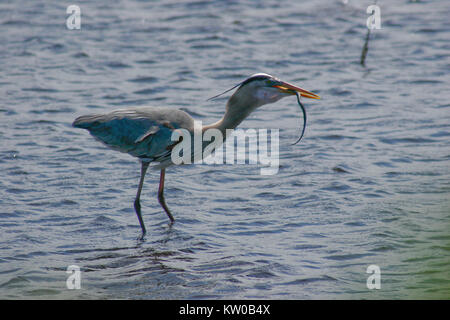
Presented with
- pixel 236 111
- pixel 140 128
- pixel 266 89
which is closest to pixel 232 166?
pixel 236 111

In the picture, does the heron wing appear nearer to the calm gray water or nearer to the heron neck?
the heron neck

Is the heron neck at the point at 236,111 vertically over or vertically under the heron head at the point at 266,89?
under

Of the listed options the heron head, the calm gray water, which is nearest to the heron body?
the heron head

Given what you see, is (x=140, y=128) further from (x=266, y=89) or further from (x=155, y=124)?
(x=266, y=89)

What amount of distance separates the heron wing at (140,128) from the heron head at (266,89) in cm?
75

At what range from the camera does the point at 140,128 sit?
7758 millimetres

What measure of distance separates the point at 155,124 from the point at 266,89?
1217 millimetres

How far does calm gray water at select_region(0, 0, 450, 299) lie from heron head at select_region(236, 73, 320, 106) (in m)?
1.47

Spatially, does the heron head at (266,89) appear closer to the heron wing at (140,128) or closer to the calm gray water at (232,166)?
the heron wing at (140,128)

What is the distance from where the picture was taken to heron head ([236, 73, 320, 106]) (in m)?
7.36

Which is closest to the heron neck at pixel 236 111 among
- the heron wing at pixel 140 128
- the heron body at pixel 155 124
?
the heron body at pixel 155 124

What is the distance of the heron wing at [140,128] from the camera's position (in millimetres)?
7680
